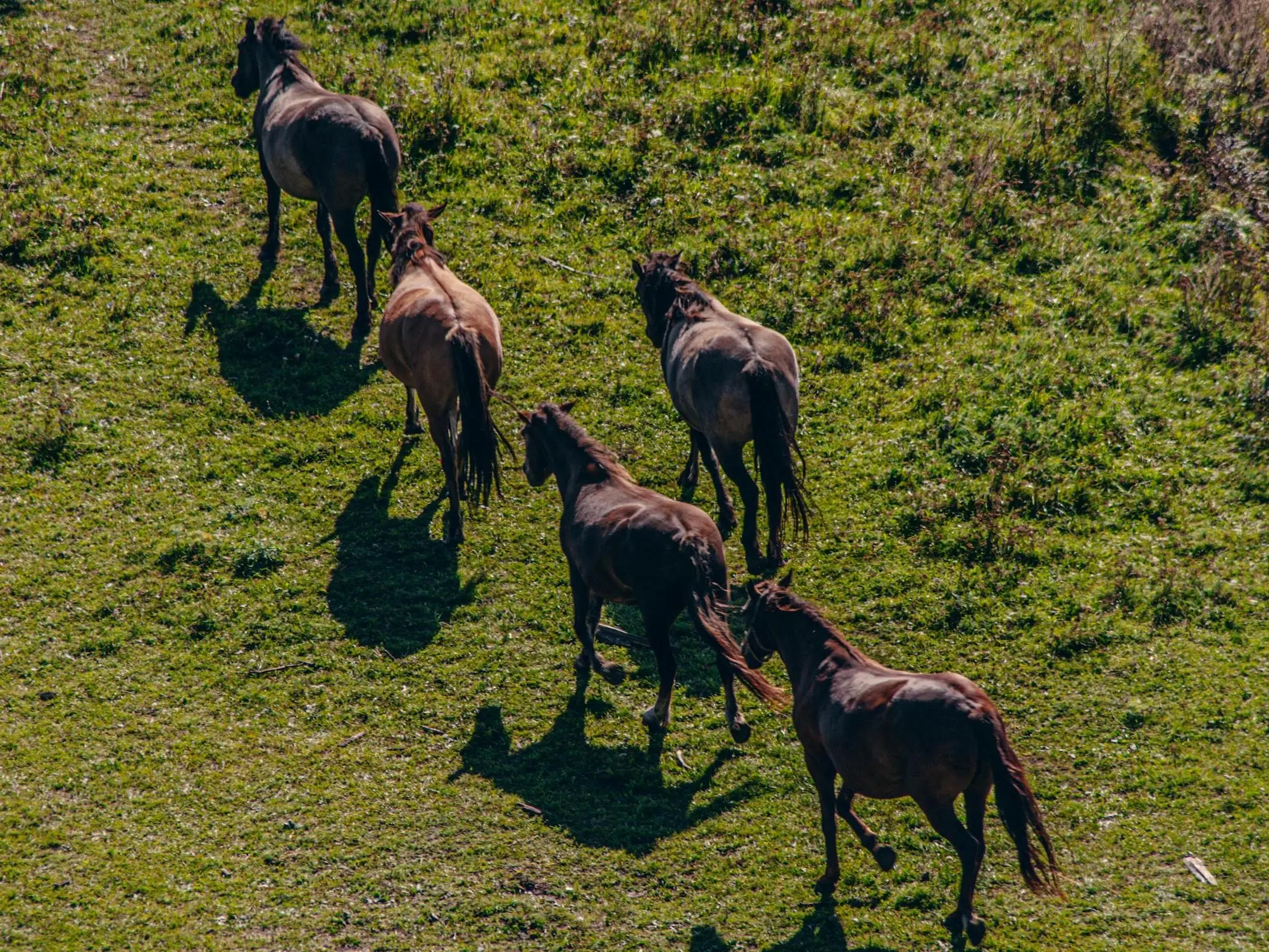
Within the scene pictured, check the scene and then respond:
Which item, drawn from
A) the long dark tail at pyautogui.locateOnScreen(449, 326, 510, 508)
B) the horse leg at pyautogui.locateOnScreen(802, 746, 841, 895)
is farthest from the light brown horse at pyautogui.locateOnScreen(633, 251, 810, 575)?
the horse leg at pyautogui.locateOnScreen(802, 746, 841, 895)

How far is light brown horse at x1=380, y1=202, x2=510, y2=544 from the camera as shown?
11180 millimetres

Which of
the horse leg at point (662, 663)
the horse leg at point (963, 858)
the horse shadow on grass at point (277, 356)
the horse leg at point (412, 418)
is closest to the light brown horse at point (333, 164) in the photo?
the horse shadow on grass at point (277, 356)

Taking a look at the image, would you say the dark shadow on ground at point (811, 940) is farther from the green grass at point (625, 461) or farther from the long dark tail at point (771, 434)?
the long dark tail at point (771, 434)

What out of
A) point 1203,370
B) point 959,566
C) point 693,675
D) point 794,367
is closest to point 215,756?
point 693,675

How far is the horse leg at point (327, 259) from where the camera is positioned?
1512cm

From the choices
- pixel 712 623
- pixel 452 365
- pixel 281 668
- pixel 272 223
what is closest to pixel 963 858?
pixel 712 623

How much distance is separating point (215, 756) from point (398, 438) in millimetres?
4830

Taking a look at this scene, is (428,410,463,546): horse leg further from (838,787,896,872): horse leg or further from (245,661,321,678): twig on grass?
(838,787,896,872): horse leg

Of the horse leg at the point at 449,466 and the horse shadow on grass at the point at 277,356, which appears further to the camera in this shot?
the horse shadow on grass at the point at 277,356

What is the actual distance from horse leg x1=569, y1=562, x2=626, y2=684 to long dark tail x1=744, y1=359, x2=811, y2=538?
7.41 feet

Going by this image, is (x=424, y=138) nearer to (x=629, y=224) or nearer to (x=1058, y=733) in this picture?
(x=629, y=224)

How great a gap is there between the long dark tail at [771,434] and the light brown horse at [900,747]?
2.34 meters

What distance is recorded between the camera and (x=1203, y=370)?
13.7m

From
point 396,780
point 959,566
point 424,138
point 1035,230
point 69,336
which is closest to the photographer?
point 396,780
